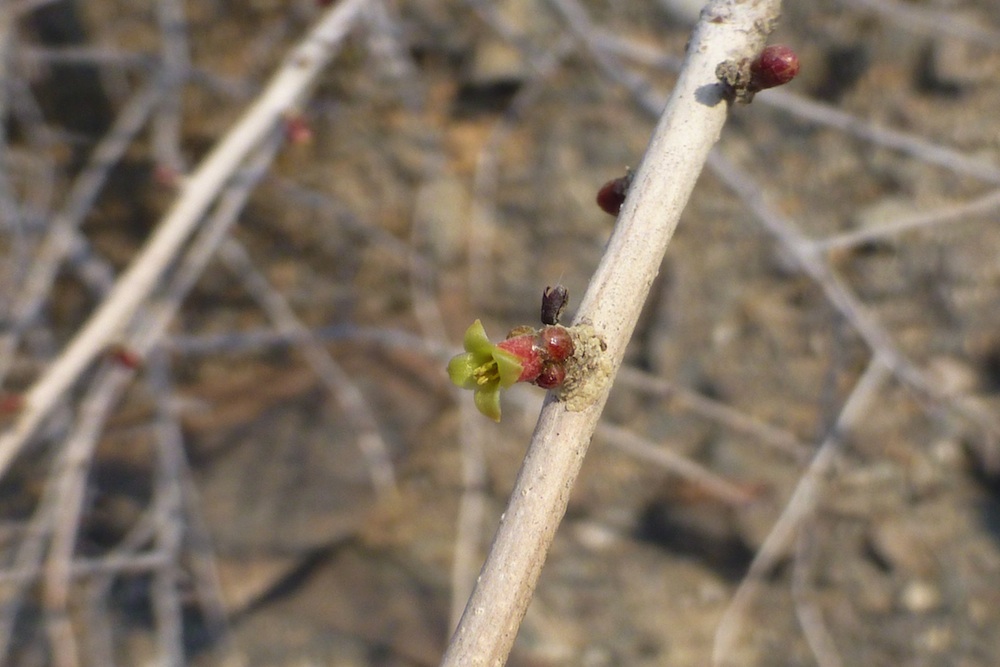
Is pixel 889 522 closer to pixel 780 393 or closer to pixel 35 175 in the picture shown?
pixel 780 393

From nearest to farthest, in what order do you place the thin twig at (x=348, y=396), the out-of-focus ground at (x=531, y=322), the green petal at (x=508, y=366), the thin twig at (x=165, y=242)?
the green petal at (x=508, y=366)
the thin twig at (x=165, y=242)
the out-of-focus ground at (x=531, y=322)
the thin twig at (x=348, y=396)

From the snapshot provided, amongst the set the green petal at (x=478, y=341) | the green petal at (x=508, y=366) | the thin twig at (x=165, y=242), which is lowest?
the green petal at (x=508, y=366)

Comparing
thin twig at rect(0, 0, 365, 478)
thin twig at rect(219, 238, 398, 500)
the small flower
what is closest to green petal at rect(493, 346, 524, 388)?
the small flower

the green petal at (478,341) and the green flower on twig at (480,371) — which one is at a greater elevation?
the green petal at (478,341)

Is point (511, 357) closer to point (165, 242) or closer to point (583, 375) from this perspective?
point (583, 375)

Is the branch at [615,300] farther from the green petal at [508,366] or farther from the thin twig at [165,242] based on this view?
the thin twig at [165,242]

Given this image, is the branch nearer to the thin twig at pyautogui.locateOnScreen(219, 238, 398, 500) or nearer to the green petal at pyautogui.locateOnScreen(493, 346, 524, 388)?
the green petal at pyautogui.locateOnScreen(493, 346, 524, 388)

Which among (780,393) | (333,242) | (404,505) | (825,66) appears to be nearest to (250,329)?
(333,242)

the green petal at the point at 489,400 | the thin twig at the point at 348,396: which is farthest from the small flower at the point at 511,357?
the thin twig at the point at 348,396
